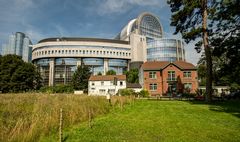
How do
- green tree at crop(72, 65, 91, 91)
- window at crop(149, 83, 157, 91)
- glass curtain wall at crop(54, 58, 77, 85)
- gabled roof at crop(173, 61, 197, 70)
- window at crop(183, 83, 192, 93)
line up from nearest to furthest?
window at crop(183, 83, 192, 93), gabled roof at crop(173, 61, 197, 70), window at crop(149, 83, 157, 91), green tree at crop(72, 65, 91, 91), glass curtain wall at crop(54, 58, 77, 85)

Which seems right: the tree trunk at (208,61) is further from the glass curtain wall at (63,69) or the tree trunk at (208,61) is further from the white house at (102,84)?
the glass curtain wall at (63,69)

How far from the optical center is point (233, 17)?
21.0 meters

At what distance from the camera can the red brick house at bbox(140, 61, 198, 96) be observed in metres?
51.1

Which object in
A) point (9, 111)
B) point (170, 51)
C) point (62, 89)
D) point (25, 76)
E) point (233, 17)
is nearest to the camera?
point (9, 111)

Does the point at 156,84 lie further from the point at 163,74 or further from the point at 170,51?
the point at 170,51

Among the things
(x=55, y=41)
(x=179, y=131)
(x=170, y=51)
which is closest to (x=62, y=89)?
(x=55, y=41)

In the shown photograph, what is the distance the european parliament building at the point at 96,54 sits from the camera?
101688mm

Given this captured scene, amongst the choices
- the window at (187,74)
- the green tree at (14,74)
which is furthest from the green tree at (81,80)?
the window at (187,74)

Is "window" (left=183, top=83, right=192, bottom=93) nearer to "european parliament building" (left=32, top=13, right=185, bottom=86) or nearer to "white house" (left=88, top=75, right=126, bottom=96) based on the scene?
"white house" (left=88, top=75, right=126, bottom=96)

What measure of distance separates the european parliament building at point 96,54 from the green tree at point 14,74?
3784cm

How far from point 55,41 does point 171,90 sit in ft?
240

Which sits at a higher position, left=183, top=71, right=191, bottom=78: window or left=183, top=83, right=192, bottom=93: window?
left=183, top=71, right=191, bottom=78: window

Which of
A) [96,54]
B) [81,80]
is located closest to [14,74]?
[81,80]

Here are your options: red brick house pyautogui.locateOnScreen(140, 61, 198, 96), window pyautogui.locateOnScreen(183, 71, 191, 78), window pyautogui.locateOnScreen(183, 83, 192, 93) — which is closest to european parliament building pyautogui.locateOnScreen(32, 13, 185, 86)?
window pyautogui.locateOnScreen(183, 71, 191, 78)
